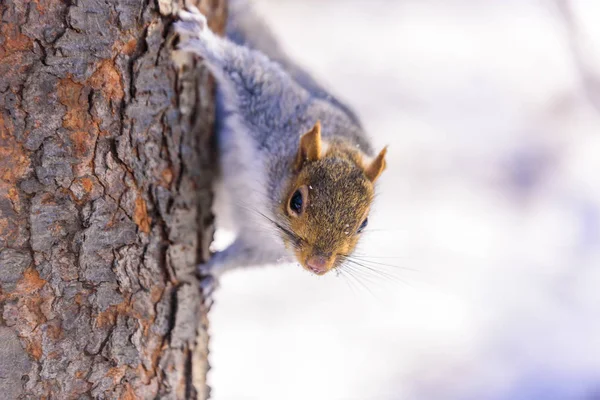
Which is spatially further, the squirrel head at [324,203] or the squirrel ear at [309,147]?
the squirrel ear at [309,147]

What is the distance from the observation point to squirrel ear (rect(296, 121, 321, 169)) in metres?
2.11

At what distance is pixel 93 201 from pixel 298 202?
2.36 feet

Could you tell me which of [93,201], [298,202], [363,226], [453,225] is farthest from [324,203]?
[453,225]

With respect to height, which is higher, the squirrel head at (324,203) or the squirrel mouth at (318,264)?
the squirrel head at (324,203)

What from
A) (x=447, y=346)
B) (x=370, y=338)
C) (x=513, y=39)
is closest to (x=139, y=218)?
(x=370, y=338)

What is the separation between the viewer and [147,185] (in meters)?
1.87

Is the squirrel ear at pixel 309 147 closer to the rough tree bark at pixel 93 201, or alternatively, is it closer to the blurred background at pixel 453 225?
the rough tree bark at pixel 93 201

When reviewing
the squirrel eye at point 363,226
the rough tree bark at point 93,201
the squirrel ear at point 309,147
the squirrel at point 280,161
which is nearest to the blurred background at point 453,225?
the squirrel at point 280,161

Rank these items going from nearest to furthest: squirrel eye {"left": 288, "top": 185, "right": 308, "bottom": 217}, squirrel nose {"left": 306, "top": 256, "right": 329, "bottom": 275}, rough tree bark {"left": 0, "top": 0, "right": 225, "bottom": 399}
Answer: rough tree bark {"left": 0, "top": 0, "right": 225, "bottom": 399} → squirrel nose {"left": 306, "top": 256, "right": 329, "bottom": 275} → squirrel eye {"left": 288, "top": 185, "right": 308, "bottom": 217}

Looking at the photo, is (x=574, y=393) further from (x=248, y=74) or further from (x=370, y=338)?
(x=248, y=74)

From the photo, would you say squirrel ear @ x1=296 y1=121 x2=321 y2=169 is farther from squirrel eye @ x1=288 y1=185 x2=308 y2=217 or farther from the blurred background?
the blurred background

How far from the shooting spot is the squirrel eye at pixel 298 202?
2.08 m

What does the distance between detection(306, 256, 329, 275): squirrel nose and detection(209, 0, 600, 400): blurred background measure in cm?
168

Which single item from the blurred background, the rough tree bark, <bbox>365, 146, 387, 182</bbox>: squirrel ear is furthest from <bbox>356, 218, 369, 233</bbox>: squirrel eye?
the blurred background
